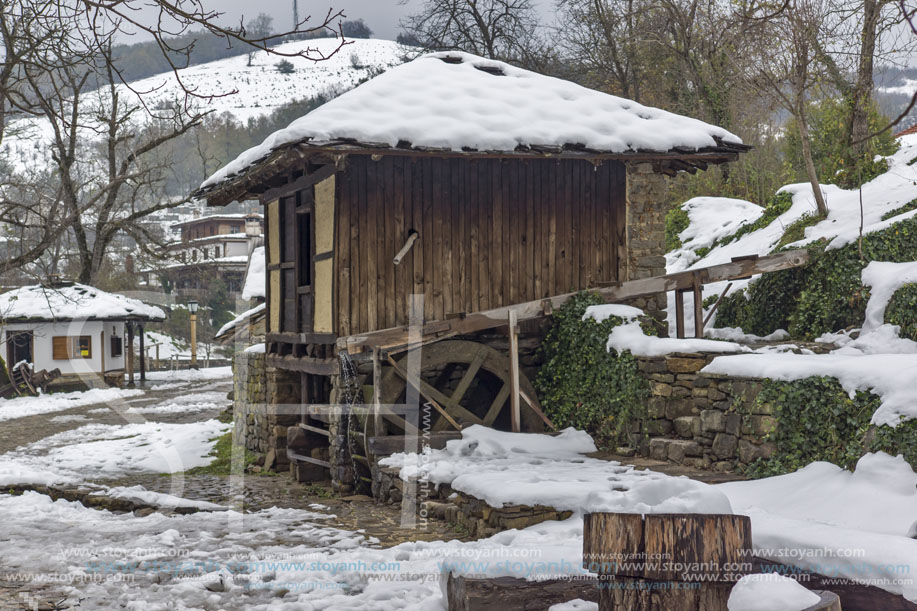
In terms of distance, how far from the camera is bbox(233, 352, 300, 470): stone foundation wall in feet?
38.2

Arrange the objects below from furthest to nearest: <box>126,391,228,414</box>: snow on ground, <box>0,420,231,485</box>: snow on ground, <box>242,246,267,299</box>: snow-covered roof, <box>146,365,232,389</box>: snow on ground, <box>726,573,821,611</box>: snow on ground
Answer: <box>146,365,232,389</box>: snow on ground < <box>126,391,228,414</box>: snow on ground < <box>242,246,267,299</box>: snow-covered roof < <box>0,420,231,485</box>: snow on ground < <box>726,573,821,611</box>: snow on ground

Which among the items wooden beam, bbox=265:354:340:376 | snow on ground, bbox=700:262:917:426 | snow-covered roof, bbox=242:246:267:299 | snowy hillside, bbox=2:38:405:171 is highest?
snowy hillside, bbox=2:38:405:171

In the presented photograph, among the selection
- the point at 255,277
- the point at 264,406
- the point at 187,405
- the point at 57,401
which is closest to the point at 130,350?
the point at 57,401

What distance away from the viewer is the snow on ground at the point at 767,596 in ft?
10.6

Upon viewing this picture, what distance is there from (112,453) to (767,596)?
11.8 m

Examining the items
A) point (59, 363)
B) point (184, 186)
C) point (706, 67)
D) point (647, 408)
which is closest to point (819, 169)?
point (706, 67)

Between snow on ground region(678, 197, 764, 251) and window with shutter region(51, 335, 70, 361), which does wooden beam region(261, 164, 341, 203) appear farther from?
window with shutter region(51, 335, 70, 361)

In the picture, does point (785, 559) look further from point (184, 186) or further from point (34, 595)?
point (184, 186)

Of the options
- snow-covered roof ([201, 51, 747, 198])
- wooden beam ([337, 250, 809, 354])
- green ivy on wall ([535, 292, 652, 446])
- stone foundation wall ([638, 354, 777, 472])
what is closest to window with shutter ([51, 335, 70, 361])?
snow-covered roof ([201, 51, 747, 198])

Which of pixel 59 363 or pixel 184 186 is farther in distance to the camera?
pixel 184 186

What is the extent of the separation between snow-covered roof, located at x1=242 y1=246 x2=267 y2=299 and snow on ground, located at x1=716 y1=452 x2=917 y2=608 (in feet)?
41.5

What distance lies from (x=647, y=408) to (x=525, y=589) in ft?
14.0

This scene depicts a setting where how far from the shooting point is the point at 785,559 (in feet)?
14.6

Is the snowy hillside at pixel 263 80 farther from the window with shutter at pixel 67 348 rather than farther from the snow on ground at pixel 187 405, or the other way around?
the snow on ground at pixel 187 405
